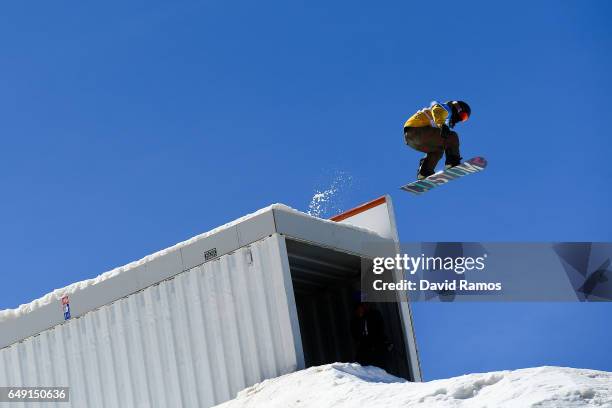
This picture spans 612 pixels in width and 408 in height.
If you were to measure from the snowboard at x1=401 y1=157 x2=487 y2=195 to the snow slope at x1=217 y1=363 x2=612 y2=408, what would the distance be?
442 centimetres

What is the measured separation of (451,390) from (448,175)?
672 cm

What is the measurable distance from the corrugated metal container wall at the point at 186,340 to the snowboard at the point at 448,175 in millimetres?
3374

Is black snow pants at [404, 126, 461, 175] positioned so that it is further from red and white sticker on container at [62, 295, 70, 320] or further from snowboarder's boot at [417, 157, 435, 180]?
red and white sticker on container at [62, 295, 70, 320]

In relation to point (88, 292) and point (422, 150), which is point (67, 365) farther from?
point (422, 150)

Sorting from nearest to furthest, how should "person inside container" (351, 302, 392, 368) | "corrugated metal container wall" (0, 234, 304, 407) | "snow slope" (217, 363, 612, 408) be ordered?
"snow slope" (217, 363, 612, 408) < "corrugated metal container wall" (0, 234, 304, 407) < "person inside container" (351, 302, 392, 368)

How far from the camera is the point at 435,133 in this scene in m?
18.0

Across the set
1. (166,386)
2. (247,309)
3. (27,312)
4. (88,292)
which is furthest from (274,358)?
(27,312)

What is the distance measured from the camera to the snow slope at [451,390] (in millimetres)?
11289

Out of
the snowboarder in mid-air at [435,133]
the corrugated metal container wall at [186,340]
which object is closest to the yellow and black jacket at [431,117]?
the snowboarder in mid-air at [435,133]

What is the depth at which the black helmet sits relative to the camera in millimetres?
17703

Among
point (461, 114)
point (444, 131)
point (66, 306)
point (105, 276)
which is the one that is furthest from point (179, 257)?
point (461, 114)

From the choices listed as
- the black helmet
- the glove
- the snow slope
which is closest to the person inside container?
the snow slope

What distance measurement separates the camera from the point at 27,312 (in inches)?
713

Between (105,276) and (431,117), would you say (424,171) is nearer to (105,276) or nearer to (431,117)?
(431,117)
